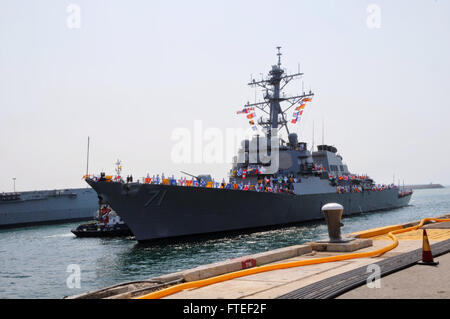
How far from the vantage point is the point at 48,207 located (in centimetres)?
5184

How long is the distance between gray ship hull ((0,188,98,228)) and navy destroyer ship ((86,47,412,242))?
1054 inches

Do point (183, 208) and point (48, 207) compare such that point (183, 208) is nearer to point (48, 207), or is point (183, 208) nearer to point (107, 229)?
point (107, 229)

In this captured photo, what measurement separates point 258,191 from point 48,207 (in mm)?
35935

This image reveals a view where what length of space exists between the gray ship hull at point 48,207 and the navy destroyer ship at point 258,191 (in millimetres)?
26775

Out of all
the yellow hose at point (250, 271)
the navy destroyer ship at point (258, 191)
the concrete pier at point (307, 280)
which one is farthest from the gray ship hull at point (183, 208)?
the yellow hose at point (250, 271)

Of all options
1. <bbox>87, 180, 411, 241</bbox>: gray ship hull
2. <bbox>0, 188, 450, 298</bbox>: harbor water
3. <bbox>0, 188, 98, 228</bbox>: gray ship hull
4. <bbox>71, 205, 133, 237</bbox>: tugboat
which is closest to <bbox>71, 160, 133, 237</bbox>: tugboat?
<bbox>71, 205, 133, 237</bbox>: tugboat

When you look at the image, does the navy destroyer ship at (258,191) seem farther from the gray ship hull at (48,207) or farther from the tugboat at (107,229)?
the gray ship hull at (48,207)

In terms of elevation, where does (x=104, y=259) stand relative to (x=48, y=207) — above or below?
above

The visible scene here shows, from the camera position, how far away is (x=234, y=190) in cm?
2392

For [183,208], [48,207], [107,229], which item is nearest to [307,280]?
[183,208]

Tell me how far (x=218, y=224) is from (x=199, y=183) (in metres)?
2.73
